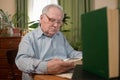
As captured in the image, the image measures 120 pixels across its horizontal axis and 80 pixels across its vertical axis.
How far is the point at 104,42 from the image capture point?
950mm

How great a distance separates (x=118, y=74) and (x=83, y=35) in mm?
309

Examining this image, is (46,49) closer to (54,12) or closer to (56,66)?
(54,12)

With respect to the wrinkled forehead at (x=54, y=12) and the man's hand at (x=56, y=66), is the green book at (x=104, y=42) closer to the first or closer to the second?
the man's hand at (x=56, y=66)

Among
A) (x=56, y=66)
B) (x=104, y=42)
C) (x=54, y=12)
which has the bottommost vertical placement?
(x=56, y=66)

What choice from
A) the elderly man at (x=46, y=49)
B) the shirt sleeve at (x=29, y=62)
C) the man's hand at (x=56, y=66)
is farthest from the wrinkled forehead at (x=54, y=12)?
the man's hand at (x=56, y=66)

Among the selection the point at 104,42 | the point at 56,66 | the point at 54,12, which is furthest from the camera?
the point at 54,12

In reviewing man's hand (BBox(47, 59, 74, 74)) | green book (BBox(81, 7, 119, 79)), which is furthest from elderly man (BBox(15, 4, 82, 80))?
green book (BBox(81, 7, 119, 79))

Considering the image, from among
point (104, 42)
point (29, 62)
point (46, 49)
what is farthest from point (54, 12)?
point (104, 42)

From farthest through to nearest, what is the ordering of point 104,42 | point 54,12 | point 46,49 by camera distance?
1. point 46,49
2. point 54,12
3. point 104,42

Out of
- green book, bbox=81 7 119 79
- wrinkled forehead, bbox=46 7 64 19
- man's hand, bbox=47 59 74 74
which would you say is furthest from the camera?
wrinkled forehead, bbox=46 7 64 19

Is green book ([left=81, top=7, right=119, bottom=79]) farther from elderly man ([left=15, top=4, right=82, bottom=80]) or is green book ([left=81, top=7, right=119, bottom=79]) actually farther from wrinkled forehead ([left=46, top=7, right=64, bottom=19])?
wrinkled forehead ([left=46, top=7, right=64, bottom=19])

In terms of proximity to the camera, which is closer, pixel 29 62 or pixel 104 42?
pixel 104 42

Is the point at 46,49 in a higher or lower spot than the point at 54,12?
lower

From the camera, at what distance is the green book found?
93 cm
